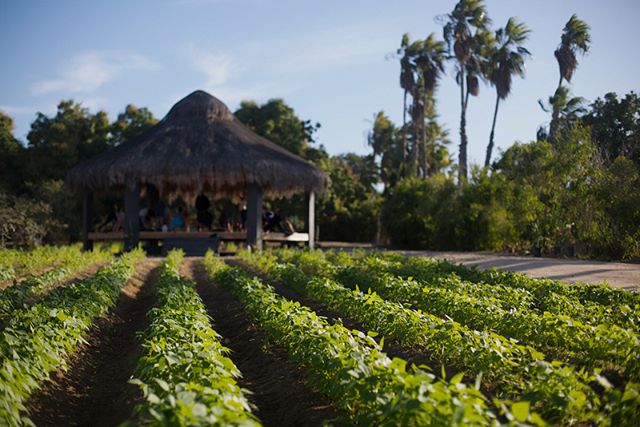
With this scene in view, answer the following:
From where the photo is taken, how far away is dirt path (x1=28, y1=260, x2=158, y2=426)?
412 centimetres

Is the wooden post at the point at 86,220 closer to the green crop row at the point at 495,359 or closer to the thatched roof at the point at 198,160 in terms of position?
the thatched roof at the point at 198,160

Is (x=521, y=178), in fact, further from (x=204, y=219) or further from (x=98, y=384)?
(x=98, y=384)

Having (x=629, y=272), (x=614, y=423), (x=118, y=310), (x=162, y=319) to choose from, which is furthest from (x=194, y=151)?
(x=614, y=423)

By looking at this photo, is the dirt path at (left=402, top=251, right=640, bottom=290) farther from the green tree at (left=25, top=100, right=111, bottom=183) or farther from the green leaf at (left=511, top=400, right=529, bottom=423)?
the green tree at (left=25, top=100, right=111, bottom=183)

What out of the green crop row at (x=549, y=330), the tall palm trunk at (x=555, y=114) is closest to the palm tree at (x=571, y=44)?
the tall palm trunk at (x=555, y=114)

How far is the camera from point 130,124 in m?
28.1

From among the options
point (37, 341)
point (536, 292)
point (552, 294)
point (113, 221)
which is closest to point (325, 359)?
point (37, 341)

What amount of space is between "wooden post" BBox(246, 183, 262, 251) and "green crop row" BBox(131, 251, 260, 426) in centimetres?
1229

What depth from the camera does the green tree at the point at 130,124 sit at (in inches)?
1088

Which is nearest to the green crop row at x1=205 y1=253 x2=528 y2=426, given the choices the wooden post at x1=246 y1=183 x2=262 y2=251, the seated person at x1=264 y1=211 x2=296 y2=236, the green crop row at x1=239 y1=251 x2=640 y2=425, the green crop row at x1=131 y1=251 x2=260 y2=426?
the green crop row at x1=239 y1=251 x2=640 y2=425

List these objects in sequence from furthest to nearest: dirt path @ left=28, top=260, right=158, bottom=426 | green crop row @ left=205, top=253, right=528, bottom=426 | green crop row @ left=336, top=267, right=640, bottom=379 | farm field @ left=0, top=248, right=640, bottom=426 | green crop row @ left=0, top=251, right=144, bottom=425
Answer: green crop row @ left=336, top=267, right=640, bottom=379 → dirt path @ left=28, top=260, right=158, bottom=426 → green crop row @ left=0, top=251, right=144, bottom=425 → farm field @ left=0, top=248, right=640, bottom=426 → green crop row @ left=205, top=253, right=528, bottom=426

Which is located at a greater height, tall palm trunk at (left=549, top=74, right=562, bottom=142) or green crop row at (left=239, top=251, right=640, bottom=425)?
tall palm trunk at (left=549, top=74, right=562, bottom=142)

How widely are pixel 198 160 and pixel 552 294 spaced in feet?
40.2

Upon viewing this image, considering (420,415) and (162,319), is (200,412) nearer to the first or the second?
(420,415)
